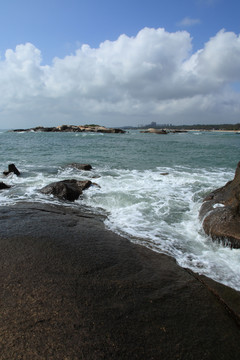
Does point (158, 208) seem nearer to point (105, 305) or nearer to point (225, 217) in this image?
point (225, 217)

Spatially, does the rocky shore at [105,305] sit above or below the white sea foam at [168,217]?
above

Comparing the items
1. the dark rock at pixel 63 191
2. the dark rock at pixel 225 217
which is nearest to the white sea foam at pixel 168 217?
the dark rock at pixel 225 217

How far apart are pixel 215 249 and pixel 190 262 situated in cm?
104

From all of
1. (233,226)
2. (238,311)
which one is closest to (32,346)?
(238,311)

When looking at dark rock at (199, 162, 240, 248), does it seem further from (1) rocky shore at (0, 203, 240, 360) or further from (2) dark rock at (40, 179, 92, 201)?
(2) dark rock at (40, 179, 92, 201)

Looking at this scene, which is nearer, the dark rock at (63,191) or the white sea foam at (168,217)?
the white sea foam at (168,217)

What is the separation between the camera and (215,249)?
4.65m

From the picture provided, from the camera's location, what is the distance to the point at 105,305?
2.57 meters

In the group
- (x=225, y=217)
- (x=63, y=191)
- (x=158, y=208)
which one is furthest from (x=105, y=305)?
(x=63, y=191)

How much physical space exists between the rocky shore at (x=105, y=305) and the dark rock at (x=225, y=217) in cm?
182

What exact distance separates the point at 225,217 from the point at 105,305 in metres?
4.14

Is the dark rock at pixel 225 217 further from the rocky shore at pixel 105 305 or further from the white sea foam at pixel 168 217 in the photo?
the rocky shore at pixel 105 305

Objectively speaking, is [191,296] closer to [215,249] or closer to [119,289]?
[119,289]

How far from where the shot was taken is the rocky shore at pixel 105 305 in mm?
2035
